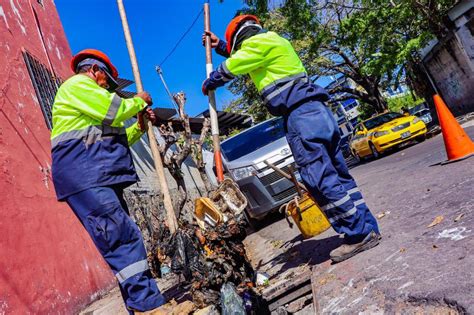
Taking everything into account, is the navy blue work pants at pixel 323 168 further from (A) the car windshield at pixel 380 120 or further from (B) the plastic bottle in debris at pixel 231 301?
(A) the car windshield at pixel 380 120

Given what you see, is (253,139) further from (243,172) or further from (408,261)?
(408,261)

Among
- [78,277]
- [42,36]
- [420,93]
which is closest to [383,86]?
[420,93]

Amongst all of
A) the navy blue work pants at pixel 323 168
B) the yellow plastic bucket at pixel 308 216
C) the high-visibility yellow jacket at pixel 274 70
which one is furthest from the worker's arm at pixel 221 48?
the yellow plastic bucket at pixel 308 216

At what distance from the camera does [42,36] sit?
24.5ft

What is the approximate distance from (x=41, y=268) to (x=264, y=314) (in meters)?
2.79

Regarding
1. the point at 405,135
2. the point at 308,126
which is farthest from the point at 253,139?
the point at 405,135

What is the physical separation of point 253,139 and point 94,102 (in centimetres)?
593

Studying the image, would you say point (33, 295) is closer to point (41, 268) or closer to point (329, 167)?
point (41, 268)

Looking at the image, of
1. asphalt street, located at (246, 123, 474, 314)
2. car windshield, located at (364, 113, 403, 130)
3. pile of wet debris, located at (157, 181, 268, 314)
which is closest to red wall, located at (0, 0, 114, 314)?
pile of wet debris, located at (157, 181, 268, 314)

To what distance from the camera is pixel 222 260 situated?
3029 millimetres

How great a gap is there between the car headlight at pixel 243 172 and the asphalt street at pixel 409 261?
2.67 meters

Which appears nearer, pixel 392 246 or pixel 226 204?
pixel 392 246

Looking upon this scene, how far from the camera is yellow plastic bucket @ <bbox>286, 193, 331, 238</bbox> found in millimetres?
4324

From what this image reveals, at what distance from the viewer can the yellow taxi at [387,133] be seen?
12.6 meters
